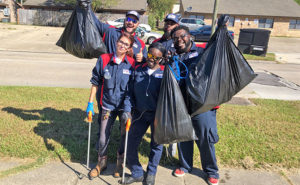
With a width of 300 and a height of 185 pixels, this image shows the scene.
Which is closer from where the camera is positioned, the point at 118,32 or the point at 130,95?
the point at 130,95

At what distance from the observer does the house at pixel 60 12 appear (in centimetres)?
3031

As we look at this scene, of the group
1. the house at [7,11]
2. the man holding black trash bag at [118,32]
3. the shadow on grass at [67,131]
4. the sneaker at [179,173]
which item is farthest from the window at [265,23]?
the sneaker at [179,173]

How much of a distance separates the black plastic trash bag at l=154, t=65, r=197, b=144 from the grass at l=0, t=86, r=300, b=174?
1.09 meters

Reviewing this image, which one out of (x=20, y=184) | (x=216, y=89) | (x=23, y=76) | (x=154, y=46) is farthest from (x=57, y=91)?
(x=216, y=89)

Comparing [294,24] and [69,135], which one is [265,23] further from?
[69,135]

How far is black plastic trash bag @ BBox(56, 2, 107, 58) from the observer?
3.53m

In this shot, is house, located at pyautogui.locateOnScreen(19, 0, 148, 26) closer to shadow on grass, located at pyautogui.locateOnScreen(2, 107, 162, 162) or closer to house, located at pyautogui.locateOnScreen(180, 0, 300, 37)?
house, located at pyautogui.locateOnScreen(180, 0, 300, 37)

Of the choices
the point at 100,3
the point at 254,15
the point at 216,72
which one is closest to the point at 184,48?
the point at 216,72

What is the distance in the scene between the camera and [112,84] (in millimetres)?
3115

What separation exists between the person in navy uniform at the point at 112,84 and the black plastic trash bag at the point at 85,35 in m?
0.43

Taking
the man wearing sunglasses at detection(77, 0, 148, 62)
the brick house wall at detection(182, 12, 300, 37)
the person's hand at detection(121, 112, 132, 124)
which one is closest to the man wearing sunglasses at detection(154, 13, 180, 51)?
the man wearing sunglasses at detection(77, 0, 148, 62)

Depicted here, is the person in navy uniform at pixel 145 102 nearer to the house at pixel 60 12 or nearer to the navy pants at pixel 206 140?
the navy pants at pixel 206 140

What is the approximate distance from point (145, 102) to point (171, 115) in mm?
375

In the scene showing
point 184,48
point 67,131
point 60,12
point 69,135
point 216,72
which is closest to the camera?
point 216,72
